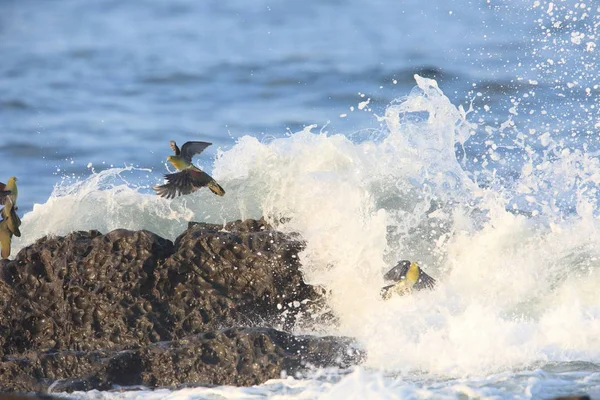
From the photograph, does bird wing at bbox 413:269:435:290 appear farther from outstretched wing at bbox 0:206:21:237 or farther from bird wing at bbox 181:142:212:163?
outstretched wing at bbox 0:206:21:237

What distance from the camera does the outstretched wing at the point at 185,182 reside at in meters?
6.21

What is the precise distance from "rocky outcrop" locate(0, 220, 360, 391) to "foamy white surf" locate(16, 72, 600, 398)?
0.22m

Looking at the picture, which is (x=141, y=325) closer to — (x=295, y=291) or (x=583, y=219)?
(x=295, y=291)

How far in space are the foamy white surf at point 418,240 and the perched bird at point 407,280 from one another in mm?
58

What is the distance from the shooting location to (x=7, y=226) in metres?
6.35

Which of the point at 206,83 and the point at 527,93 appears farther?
the point at 206,83

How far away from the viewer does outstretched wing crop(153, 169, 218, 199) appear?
6207 mm

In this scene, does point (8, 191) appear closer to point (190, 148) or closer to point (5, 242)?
point (5, 242)

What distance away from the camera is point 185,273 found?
5.93 meters

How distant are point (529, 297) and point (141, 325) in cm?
223

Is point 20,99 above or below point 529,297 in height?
above

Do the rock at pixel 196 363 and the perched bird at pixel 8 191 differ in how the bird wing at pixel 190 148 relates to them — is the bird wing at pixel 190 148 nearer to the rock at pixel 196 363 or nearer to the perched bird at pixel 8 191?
the perched bird at pixel 8 191

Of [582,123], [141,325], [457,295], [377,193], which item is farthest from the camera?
[582,123]

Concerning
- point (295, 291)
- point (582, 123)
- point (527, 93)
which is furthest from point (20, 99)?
point (295, 291)
